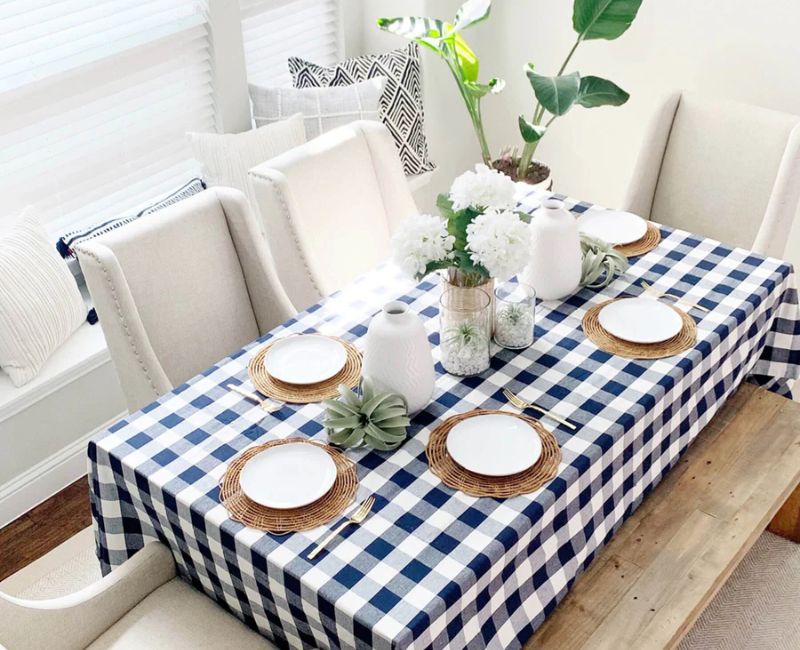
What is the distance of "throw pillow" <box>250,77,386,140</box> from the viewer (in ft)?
10.5

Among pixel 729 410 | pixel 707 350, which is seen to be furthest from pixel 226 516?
pixel 729 410

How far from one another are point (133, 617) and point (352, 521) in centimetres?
51

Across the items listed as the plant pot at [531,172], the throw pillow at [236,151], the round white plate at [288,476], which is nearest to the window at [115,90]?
the throw pillow at [236,151]

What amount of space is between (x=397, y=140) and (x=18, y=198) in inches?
51.3

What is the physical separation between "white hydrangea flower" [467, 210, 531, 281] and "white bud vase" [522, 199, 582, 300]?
11.7 inches

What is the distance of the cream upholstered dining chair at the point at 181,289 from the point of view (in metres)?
2.08

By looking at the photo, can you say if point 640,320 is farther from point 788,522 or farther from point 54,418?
point 54,418

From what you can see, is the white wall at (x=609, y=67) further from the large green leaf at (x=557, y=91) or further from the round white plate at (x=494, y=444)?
the round white plate at (x=494, y=444)

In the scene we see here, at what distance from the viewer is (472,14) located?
3.01m

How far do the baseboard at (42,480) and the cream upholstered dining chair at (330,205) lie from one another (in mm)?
865

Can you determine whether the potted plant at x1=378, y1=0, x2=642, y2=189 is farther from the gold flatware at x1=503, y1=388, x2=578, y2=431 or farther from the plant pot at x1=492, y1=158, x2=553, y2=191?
the gold flatware at x1=503, y1=388, x2=578, y2=431

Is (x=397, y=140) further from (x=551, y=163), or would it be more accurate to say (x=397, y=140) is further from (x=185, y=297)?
(x=185, y=297)

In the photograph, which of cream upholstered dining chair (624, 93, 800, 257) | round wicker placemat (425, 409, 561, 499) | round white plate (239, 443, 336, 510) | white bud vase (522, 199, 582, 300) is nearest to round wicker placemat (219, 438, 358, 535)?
round white plate (239, 443, 336, 510)

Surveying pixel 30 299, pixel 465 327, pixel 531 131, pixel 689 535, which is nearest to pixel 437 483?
pixel 465 327
